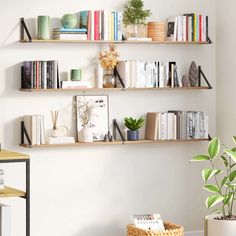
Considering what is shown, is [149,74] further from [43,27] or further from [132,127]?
[43,27]

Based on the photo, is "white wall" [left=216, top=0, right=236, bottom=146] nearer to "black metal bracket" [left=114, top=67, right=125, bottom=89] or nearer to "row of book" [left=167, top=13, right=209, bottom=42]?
"row of book" [left=167, top=13, right=209, bottom=42]

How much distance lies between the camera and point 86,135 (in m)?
5.99

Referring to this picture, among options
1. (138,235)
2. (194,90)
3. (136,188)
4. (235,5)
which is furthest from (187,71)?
(138,235)

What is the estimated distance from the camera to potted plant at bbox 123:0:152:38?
6152mm

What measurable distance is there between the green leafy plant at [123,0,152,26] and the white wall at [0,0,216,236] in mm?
132

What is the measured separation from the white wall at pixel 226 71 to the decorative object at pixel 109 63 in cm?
98

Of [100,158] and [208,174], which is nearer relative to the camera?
[208,174]

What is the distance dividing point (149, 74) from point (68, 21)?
82cm

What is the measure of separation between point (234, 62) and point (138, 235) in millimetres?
1655

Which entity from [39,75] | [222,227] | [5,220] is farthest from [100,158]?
[5,220]

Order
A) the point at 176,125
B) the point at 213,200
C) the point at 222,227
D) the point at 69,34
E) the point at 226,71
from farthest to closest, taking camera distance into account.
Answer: the point at 226,71, the point at 176,125, the point at 69,34, the point at 222,227, the point at 213,200

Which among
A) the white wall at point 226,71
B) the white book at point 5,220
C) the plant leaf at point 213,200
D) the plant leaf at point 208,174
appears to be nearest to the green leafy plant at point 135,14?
the white wall at point 226,71

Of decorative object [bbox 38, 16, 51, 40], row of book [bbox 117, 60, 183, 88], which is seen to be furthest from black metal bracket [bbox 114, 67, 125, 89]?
decorative object [bbox 38, 16, 51, 40]

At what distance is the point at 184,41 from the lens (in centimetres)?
633
